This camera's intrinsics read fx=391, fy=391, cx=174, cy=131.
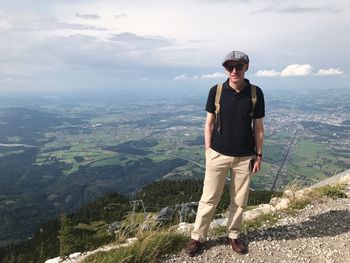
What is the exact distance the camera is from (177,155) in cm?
13588

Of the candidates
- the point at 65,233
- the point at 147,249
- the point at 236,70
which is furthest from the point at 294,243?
the point at 65,233

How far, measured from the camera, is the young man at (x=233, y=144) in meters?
6.55

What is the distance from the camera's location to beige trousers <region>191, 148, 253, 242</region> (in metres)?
6.89

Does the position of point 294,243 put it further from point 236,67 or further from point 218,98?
point 236,67

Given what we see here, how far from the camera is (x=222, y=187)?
277 inches

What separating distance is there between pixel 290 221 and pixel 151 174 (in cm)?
11072

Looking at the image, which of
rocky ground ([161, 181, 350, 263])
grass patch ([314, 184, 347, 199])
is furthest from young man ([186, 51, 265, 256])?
grass patch ([314, 184, 347, 199])

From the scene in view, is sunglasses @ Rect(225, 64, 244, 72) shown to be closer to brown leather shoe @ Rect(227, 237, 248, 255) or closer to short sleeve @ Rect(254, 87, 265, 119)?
short sleeve @ Rect(254, 87, 265, 119)

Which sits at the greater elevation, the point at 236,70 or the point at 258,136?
the point at 236,70

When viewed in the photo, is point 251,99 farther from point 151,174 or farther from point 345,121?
point 345,121

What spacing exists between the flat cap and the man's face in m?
0.06

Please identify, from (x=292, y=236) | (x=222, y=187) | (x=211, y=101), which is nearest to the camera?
(x=211, y=101)

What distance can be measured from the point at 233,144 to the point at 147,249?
2363 millimetres

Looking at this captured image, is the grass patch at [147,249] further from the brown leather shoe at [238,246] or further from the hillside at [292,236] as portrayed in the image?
the brown leather shoe at [238,246]
